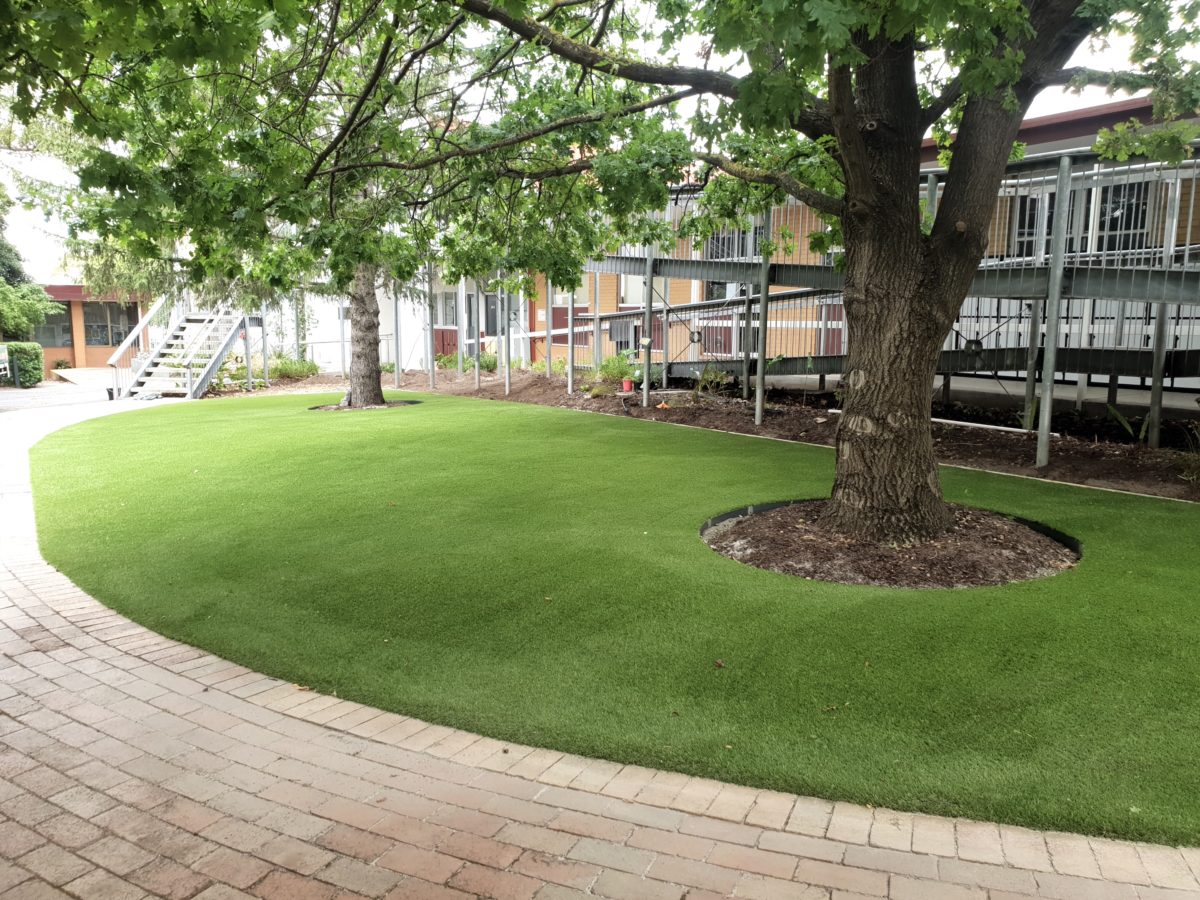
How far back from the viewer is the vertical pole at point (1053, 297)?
8281mm

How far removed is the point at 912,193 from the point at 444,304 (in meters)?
24.7

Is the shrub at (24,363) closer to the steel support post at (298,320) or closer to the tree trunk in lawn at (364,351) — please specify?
the steel support post at (298,320)

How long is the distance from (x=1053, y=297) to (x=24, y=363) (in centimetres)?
2653

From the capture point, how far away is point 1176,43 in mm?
6191

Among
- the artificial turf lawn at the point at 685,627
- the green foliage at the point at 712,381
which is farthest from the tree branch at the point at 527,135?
the green foliage at the point at 712,381

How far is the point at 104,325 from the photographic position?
119 ft

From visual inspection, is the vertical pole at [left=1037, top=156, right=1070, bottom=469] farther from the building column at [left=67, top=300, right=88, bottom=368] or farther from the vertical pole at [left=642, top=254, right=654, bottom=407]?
the building column at [left=67, top=300, right=88, bottom=368]

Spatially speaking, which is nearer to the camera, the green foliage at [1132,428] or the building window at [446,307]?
the green foliage at [1132,428]

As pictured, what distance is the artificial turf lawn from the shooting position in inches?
139

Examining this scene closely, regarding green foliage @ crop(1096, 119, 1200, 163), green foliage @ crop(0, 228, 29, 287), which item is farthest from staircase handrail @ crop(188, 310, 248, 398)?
green foliage @ crop(1096, 119, 1200, 163)

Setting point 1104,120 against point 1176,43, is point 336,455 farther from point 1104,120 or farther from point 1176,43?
point 1104,120

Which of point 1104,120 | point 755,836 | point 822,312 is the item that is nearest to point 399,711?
point 755,836

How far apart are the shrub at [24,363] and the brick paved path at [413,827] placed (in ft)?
80.7

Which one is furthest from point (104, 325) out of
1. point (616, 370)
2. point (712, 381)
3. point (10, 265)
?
point (712, 381)
